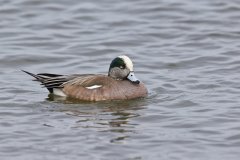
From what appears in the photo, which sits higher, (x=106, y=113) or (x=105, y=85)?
(x=105, y=85)

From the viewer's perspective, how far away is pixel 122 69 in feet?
41.0

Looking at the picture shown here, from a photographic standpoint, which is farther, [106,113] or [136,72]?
[136,72]

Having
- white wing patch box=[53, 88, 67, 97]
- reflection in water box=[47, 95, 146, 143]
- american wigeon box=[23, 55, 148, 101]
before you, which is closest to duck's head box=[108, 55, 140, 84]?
american wigeon box=[23, 55, 148, 101]

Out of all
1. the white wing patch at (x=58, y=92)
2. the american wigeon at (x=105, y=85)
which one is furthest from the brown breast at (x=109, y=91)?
the white wing patch at (x=58, y=92)

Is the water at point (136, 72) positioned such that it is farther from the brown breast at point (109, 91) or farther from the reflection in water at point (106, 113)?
the brown breast at point (109, 91)

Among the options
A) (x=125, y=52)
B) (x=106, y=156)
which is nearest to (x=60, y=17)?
(x=125, y=52)

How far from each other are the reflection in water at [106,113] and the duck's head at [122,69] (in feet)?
1.26

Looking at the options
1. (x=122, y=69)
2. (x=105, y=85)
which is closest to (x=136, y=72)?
(x=122, y=69)

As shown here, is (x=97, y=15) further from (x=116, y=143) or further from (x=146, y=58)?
(x=116, y=143)

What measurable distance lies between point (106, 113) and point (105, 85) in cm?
87

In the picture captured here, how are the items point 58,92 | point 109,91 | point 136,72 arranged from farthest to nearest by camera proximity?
point 136,72 → point 58,92 → point 109,91

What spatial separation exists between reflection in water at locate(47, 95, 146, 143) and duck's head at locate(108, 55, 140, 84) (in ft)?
1.26

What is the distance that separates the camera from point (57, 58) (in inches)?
591

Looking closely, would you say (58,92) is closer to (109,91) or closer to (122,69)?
(109,91)
